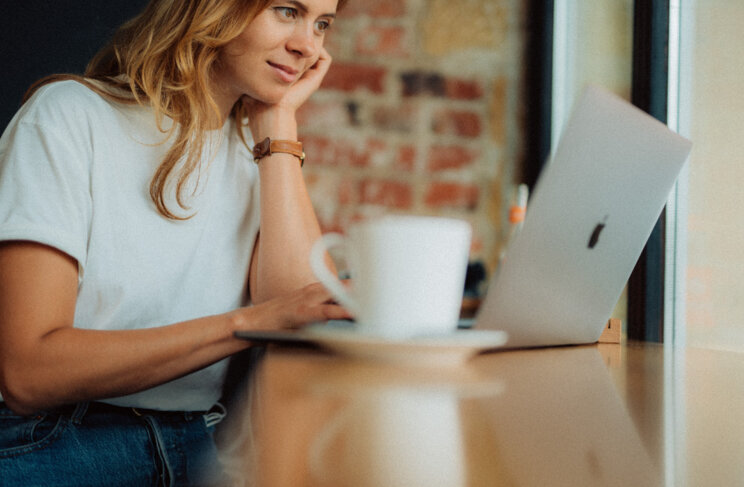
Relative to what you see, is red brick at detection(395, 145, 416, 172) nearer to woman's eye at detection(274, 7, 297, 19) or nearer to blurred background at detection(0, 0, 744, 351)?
blurred background at detection(0, 0, 744, 351)

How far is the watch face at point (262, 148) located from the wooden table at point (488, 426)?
513mm

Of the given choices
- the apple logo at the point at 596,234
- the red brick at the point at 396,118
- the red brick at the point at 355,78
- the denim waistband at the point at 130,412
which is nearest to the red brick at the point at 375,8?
the red brick at the point at 355,78

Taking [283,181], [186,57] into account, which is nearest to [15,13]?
[186,57]

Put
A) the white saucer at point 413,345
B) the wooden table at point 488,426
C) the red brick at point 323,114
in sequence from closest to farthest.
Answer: the wooden table at point 488,426 < the white saucer at point 413,345 < the red brick at point 323,114

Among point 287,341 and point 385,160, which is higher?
point 385,160

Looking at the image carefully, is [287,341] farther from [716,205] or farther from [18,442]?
[716,205]

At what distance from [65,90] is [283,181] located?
0.31m

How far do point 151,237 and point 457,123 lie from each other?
1074 millimetres

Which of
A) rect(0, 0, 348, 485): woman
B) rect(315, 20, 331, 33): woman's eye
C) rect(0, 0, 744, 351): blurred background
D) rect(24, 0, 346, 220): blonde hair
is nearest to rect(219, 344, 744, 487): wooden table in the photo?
rect(0, 0, 348, 485): woman

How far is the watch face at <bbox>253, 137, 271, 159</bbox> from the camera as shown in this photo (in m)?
0.98

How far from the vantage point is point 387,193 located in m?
1.68

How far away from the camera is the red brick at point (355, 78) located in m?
1.64

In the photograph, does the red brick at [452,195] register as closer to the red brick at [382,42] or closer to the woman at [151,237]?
the red brick at [382,42]

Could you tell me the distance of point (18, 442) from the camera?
0.70 metres
